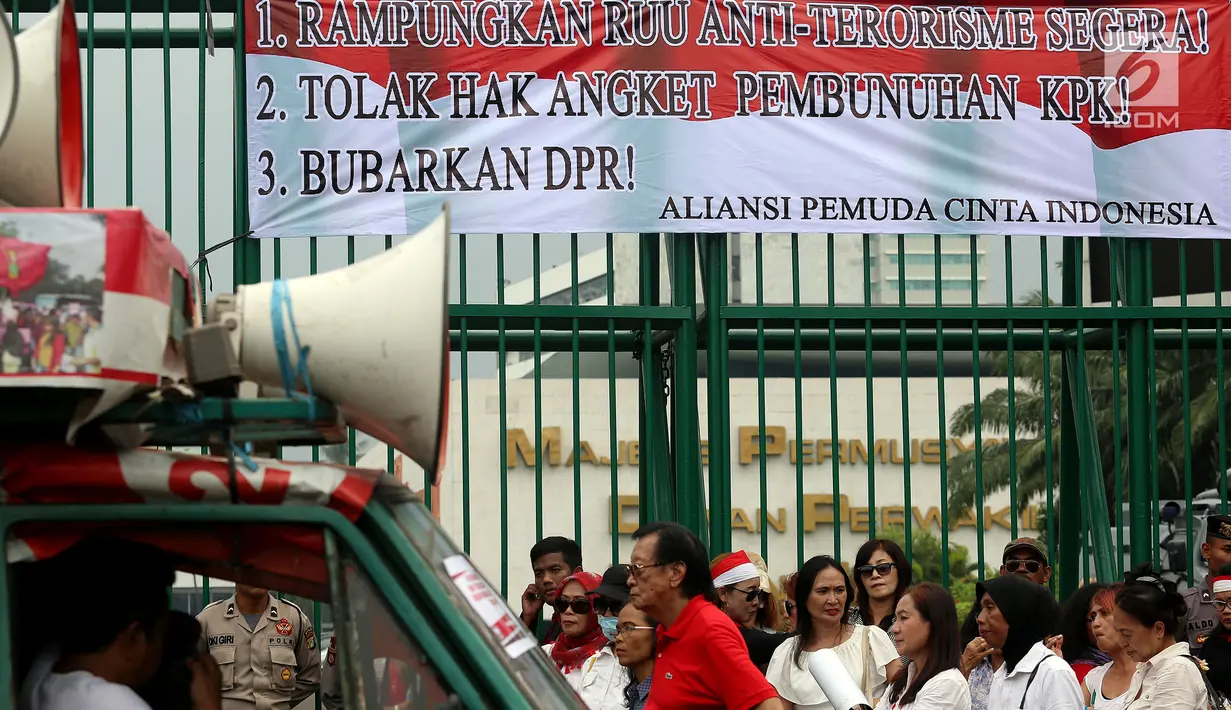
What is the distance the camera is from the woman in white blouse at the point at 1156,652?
5.81 m

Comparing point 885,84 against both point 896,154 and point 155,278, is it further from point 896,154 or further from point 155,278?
point 155,278

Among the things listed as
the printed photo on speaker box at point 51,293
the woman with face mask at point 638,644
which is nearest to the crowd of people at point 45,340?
the printed photo on speaker box at point 51,293

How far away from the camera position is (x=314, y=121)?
709 centimetres

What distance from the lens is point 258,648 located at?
21.7ft

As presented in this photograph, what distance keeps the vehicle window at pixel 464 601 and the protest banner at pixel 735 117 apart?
14.4 ft

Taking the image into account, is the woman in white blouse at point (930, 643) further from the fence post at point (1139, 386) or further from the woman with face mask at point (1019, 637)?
the fence post at point (1139, 386)

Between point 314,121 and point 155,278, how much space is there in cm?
468

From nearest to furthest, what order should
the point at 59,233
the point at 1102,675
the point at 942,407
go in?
the point at 59,233, the point at 1102,675, the point at 942,407

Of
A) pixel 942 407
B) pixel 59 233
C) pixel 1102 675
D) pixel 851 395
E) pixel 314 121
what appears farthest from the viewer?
pixel 851 395

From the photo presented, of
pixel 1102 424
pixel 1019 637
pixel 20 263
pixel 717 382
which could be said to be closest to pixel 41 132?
pixel 20 263

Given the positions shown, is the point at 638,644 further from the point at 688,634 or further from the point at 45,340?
the point at 45,340

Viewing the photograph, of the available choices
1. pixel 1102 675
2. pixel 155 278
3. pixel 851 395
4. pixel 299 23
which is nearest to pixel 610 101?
pixel 299 23

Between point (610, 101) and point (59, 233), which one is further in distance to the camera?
A: point (610, 101)

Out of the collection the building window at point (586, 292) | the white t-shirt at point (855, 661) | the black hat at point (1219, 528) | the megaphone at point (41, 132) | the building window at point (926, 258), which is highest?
the building window at point (926, 258)
